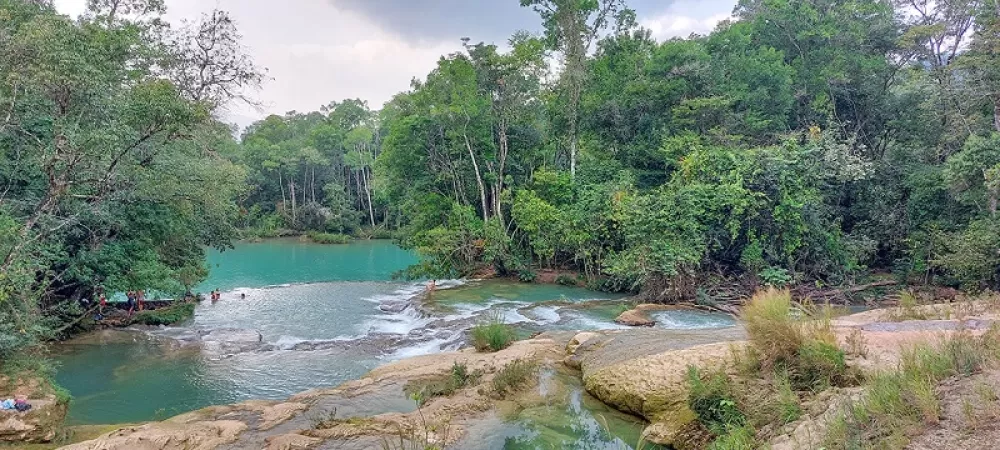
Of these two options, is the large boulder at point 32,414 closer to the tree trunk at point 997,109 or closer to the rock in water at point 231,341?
the rock in water at point 231,341

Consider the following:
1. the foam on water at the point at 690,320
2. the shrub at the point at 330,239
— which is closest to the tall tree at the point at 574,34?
the foam on water at the point at 690,320

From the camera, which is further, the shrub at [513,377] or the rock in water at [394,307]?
the rock in water at [394,307]

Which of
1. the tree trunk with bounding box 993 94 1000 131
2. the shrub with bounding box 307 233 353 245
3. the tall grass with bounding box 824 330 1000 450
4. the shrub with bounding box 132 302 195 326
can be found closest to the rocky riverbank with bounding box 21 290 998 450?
the tall grass with bounding box 824 330 1000 450

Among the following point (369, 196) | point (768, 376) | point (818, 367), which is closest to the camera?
point (818, 367)

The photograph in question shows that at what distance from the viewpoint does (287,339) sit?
12.5 m

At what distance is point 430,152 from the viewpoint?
23.0m

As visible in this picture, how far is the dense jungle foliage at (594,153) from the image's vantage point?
977cm

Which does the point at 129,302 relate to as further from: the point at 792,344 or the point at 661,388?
the point at 792,344

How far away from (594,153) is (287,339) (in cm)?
1564

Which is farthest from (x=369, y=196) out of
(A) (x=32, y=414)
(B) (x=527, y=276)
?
(A) (x=32, y=414)

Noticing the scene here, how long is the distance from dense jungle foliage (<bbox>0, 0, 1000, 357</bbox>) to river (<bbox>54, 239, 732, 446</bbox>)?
1424mm

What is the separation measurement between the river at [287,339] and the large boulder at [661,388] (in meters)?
0.47

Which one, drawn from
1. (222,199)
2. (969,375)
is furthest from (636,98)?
(969,375)

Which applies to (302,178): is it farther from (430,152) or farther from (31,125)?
(31,125)
